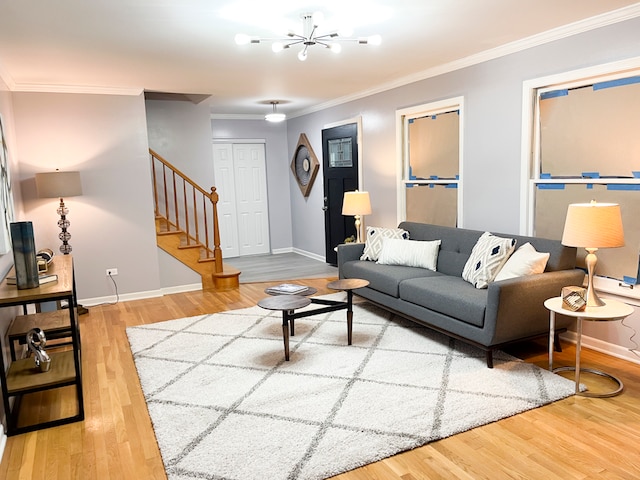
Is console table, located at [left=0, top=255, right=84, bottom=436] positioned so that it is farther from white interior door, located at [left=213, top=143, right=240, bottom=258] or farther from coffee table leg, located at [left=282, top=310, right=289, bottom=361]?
white interior door, located at [left=213, top=143, right=240, bottom=258]

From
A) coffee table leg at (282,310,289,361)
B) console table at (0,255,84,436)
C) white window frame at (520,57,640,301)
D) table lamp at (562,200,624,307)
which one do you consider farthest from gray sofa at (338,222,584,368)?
console table at (0,255,84,436)

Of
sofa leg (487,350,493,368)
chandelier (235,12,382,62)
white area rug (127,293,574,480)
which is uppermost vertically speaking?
chandelier (235,12,382,62)

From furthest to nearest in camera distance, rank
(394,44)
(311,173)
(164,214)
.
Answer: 1. (311,173)
2. (164,214)
3. (394,44)

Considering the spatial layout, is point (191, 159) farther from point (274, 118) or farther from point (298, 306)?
point (298, 306)

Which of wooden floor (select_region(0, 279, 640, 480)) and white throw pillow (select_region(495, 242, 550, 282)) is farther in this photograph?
white throw pillow (select_region(495, 242, 550, 282))

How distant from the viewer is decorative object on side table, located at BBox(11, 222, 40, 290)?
8.93ft

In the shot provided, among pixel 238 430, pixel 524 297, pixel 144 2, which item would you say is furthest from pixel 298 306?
pixel 144 2

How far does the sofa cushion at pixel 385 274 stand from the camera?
13.6ft

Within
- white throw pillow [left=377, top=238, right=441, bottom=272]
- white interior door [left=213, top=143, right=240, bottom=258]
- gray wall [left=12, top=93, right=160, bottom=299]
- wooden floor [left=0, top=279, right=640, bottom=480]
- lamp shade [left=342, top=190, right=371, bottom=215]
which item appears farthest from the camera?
white interior door [left=213, top=143, right=240, bottom=258]

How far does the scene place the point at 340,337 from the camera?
3979mm

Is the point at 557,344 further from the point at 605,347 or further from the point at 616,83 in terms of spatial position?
the point at 616,83

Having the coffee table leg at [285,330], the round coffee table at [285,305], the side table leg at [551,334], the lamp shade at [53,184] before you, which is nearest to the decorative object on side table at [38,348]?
the round coffee table at [285,305]

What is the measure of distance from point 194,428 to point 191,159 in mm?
4517

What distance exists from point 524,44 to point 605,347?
2400mm
